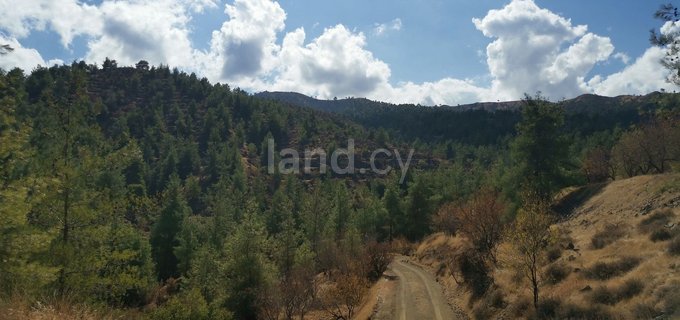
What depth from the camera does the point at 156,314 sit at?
25062mm

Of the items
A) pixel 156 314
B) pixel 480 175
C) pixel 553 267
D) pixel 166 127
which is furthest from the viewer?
pixel 166 127

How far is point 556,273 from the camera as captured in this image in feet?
88.3

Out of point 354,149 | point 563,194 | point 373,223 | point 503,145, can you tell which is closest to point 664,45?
point 563,194

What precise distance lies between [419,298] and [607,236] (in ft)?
46.8

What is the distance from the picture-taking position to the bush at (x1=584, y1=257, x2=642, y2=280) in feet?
75.3

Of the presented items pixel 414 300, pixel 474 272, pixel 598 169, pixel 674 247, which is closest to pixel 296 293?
pixel 414 300

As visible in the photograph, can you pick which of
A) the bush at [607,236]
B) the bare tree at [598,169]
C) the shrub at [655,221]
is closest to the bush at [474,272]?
the bush at [607,236]

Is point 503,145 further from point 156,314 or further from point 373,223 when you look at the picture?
point 156,314

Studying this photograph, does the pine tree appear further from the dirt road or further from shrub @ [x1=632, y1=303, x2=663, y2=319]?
shrub @ [x1=632, y1=303, x2=663, y2=319]

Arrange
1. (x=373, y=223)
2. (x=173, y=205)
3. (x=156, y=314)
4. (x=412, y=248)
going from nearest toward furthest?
(x=156, y=314) < (x=173, y=205) < (x=412, y=248) < (x=373, y=223)

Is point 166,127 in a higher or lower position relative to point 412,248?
higher

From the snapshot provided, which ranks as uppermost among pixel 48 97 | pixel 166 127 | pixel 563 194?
pixel 166 127

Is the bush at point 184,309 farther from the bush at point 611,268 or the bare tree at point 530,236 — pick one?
the bush at point 611,268

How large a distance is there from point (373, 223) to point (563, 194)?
94.7ft
